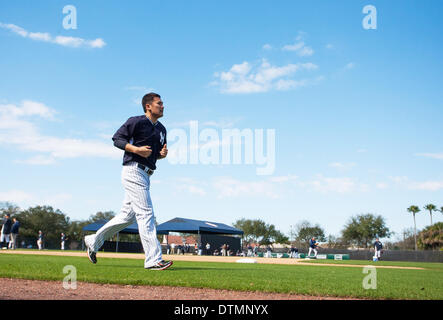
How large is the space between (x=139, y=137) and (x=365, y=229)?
251ft

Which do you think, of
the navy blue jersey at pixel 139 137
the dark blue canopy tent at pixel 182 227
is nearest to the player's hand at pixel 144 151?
the navy blue jersey at pixel 139 137

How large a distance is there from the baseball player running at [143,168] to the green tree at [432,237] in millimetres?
68284

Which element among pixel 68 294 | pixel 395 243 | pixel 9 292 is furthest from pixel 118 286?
→ pixel 395 243

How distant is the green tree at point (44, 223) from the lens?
71812 mm

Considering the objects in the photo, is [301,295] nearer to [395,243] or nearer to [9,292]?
[9,292]

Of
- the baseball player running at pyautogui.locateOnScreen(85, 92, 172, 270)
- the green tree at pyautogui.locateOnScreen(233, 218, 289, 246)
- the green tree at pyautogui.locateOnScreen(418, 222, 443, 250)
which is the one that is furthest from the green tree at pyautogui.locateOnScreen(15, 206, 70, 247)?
the baseball player running at pyautogui.locateOnScreen(85, 92, 172, 270)

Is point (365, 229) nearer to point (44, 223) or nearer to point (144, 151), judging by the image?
point (44, 223)

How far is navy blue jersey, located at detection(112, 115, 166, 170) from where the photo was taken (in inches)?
227

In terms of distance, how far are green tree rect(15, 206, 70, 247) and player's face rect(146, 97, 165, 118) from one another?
230ft

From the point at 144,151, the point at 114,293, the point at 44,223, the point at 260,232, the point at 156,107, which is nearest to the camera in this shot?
the point at 114,293

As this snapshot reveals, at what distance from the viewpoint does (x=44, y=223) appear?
245 feet

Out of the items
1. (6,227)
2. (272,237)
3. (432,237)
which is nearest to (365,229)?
(432,237)

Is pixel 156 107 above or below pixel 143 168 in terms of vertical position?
above
